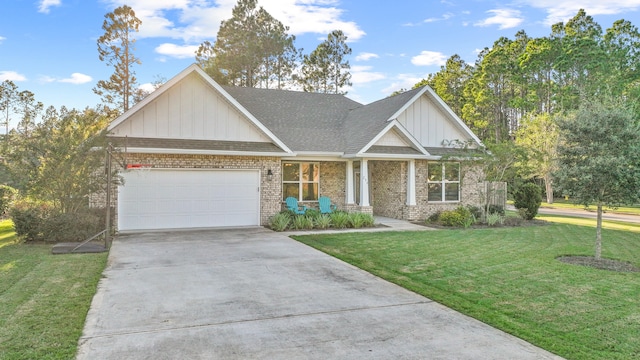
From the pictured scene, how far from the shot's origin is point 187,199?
13773 mm

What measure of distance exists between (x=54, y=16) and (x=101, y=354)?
17.4 m

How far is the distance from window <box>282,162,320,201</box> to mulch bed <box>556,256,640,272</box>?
9.90 metres

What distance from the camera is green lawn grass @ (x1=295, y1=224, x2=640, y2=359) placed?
4.86m

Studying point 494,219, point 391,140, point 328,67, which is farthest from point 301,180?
point 328,67

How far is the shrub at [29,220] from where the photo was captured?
10.9 metres

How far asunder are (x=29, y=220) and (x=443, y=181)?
1482 cm

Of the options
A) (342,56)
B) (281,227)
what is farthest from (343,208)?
(342,56)

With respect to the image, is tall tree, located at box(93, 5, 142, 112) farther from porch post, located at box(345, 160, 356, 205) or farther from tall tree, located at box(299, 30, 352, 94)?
porch post, located at box(345, 160, 356, 205)

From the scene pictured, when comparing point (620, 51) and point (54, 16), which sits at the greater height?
point (620, 51)

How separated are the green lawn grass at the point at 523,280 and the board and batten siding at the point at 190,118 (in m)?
4.82

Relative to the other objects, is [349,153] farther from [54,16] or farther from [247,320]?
[54,16]

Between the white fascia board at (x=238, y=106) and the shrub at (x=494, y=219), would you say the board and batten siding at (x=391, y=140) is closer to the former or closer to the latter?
the white fascia board at (x=238, y=106)

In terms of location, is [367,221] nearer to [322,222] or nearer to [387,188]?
[322,222]

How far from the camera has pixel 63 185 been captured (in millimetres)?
11305
